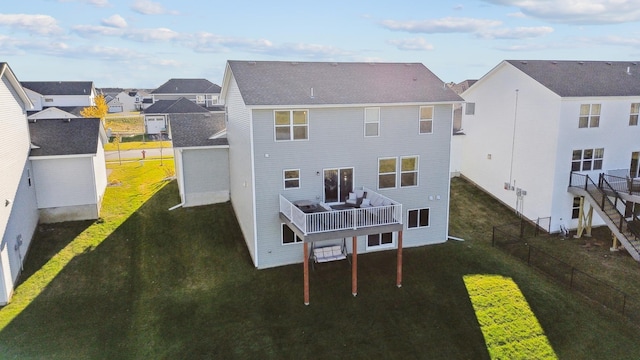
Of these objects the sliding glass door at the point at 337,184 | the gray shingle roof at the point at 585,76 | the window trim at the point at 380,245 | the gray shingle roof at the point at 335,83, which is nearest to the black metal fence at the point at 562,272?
the window trim at the point at 380,245

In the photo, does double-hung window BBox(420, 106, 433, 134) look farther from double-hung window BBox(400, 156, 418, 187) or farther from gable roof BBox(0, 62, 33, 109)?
gable roof BBox(0, 62, 33, 109)

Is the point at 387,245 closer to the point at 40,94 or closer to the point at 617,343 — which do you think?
the point at 617,343

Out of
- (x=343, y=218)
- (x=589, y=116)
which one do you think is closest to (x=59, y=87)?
(x=343, y=218)

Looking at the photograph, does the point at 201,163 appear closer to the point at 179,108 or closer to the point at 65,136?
the point at 65,136

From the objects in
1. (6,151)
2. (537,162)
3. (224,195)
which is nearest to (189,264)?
(224,195)

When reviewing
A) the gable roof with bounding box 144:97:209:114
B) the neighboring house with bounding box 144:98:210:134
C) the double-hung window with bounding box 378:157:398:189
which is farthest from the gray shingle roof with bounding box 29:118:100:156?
the neighboring house with bounding box 144:98:210:134

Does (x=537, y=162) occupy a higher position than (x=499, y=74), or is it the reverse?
(x=499, y=74)
